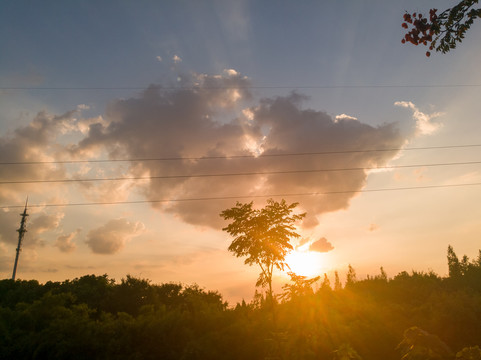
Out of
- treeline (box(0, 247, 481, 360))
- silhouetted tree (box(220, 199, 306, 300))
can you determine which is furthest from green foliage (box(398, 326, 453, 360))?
silhouetted tree (box(220, 199, 306, 300))

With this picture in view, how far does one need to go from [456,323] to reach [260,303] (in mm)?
16704

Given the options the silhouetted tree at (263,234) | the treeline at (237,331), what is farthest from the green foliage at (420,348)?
the silhouetted tree at (263,234)

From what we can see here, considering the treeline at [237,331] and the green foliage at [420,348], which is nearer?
the green foliage at [420,348]

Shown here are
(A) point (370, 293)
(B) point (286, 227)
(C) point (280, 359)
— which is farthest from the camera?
(A) point (370, 293)

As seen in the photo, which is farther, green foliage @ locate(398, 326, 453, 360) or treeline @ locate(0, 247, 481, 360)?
treeline @ locate(0, 247, 481, 360)

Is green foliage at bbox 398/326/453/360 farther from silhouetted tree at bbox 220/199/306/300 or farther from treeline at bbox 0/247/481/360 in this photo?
silhouetted tree at bbox 220/199/306/300

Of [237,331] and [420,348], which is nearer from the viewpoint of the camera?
[420,348]

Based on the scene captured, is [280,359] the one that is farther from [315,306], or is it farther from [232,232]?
[232,232]

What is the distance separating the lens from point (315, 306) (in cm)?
1875

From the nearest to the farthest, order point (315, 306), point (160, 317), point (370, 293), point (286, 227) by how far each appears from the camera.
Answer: point (315, 306)
point (160, 317)
point (286, 227)
point (370, 293)

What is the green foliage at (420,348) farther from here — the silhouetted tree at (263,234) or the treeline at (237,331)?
the silhouetted tree at (263,234)

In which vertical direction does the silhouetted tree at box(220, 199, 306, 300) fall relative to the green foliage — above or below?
above

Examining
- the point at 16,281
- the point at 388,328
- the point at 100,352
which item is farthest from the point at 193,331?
the point at 16,281

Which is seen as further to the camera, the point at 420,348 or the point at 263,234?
the point at 263,234
